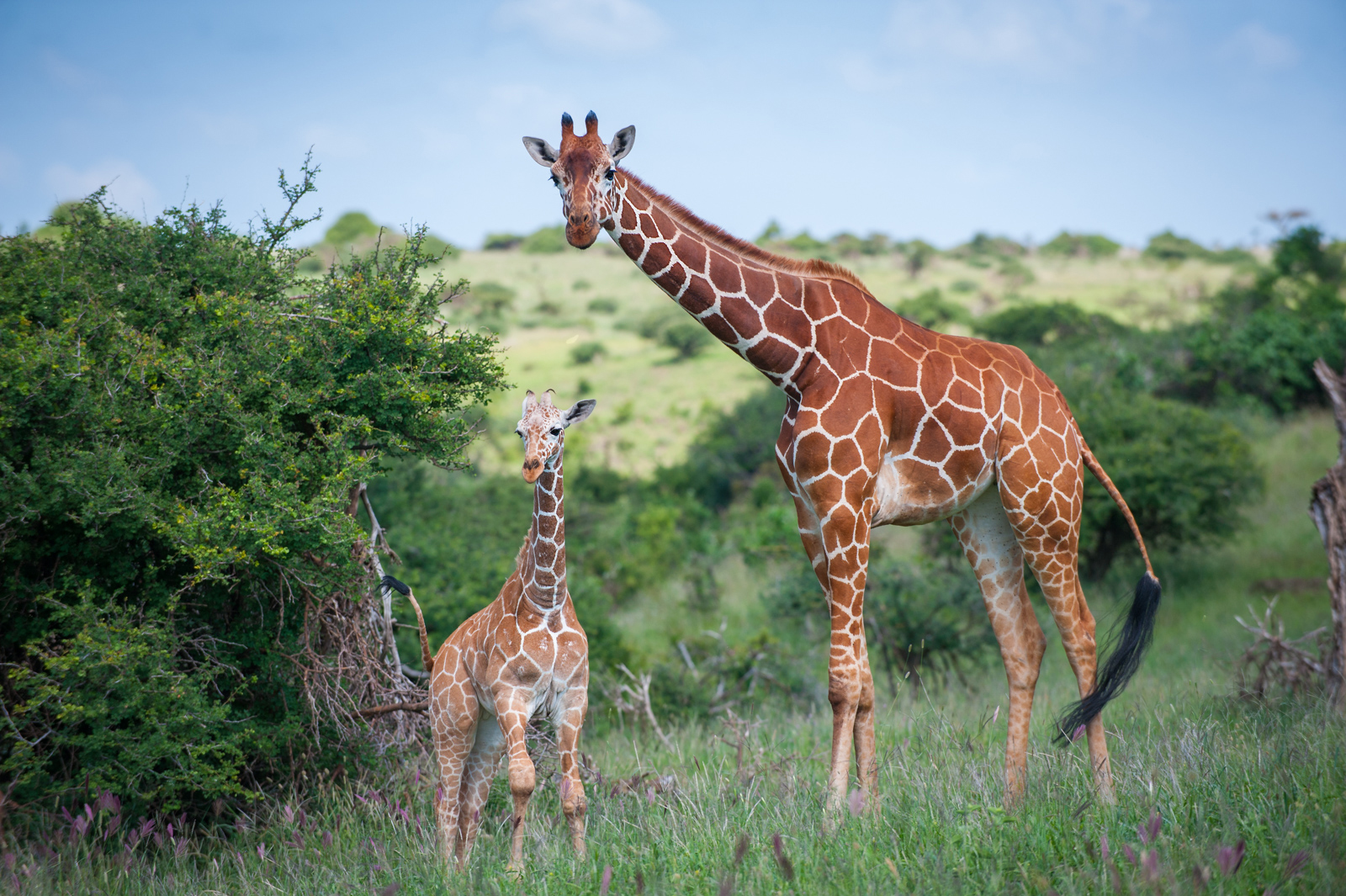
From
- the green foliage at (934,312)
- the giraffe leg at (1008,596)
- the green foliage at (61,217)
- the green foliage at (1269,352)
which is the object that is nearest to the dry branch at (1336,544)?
the giraffe leg at (1008,596)

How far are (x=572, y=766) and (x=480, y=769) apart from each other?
0.92 m

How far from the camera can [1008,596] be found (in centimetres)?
582

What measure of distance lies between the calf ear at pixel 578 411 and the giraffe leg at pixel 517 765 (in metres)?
1.53

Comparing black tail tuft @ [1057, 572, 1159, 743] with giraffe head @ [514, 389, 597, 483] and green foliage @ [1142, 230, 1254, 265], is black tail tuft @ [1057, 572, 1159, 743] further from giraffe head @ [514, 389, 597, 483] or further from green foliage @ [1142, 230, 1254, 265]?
green foliage @ [1142, 230, 1254, 265]

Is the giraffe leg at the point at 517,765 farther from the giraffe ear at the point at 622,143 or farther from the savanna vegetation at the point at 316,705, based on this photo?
the giraffe ear at the point at 622,143

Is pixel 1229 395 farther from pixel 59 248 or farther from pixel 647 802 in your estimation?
pixel 59 248

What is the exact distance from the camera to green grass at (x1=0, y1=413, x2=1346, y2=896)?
13.2 feet

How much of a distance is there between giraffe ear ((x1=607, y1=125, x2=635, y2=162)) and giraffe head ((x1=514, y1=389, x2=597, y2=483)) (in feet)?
4.43

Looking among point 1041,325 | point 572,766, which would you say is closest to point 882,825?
point 572,766

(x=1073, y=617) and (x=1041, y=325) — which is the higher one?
(x=1041, y=325)

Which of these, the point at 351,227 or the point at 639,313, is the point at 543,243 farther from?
the point at 639,313

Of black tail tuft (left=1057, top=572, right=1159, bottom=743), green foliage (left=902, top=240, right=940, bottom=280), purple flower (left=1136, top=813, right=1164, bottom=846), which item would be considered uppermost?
green foliage (left=902, top=240, right=940, bottom=280)

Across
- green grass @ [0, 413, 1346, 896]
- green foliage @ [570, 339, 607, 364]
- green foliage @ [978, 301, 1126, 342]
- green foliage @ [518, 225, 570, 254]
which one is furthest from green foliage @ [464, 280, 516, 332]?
green grass @ [0, 413, 1346, 896]

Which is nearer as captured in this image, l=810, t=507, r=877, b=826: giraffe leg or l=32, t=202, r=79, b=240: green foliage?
l=810, t=507, r=877, b=826: giraffe leg
